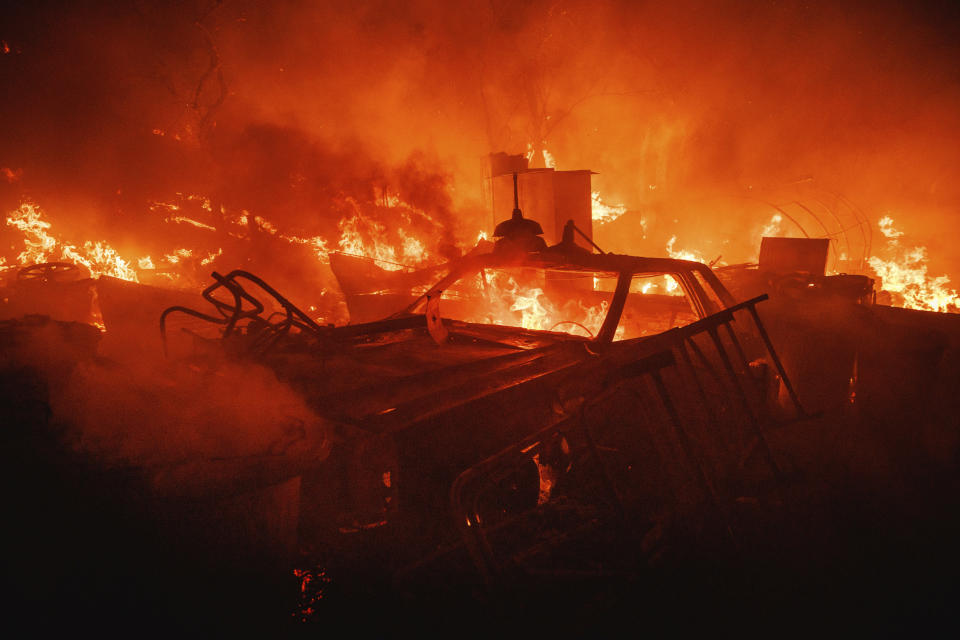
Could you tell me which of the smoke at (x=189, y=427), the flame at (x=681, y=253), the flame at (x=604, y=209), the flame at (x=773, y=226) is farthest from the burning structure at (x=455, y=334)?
the flame at (x=604, y=209)

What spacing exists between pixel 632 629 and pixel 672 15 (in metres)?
19.3

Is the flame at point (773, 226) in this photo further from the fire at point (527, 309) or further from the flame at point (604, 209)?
the fire at point (527, 309)

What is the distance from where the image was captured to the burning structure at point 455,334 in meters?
2.44

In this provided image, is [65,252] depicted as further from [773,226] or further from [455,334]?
[773,226]

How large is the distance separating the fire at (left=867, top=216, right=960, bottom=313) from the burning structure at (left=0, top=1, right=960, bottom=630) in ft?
0.36

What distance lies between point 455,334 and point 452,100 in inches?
558

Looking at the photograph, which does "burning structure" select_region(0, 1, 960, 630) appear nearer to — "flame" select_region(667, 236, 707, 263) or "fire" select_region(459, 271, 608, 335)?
"fire" select_region(459, 271, 608, 335)

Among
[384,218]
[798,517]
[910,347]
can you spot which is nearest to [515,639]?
[798,517]

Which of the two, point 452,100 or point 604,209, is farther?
point 604,209

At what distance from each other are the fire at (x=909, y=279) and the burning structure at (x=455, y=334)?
0.36 feet

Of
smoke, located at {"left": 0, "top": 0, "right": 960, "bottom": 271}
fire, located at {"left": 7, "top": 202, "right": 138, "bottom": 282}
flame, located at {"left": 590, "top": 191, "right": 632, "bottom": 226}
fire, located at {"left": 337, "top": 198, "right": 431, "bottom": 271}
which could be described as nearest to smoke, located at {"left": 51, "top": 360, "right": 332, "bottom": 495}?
smoke, located at {"left": 0, "top": 0, "right": 960, "bottom": 271}

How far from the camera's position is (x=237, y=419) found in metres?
2.65

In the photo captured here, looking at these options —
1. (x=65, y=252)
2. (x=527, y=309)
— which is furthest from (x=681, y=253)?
(x=65, y=252)

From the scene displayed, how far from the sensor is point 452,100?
16312mm
